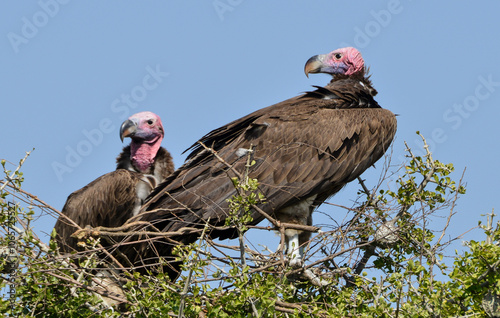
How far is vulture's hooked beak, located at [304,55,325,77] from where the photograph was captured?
29.7 ft

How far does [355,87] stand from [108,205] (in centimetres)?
267

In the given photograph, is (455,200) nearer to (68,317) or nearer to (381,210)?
(381,210)

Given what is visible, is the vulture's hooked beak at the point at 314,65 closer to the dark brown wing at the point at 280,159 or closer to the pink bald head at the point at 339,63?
the pink bald head at the point at 339,63

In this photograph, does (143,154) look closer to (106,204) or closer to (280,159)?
(106,204)

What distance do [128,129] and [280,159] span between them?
254 cm

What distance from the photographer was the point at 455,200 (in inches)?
256

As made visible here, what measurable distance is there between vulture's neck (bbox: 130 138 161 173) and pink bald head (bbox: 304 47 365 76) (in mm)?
1864

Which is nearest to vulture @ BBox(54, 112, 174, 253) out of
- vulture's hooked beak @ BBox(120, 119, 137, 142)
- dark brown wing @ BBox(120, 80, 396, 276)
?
vulture's hooked beak @ BBox(120, 119, 137, 142)

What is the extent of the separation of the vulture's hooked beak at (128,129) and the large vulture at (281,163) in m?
1.77

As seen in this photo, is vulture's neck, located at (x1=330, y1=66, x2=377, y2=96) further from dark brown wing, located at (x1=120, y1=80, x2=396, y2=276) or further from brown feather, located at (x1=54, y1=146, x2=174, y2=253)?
brown feather, located at (x1=54, y1=146, x2=174, y2=253)

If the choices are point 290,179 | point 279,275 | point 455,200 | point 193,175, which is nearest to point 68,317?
point 279,275

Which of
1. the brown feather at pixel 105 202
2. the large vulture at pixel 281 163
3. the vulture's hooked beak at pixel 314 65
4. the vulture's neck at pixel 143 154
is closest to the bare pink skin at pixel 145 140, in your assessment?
the vulture's neck at pixel 143 154

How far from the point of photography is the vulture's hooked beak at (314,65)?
29.7 ft

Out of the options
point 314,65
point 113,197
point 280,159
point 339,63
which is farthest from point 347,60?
point 113,197
